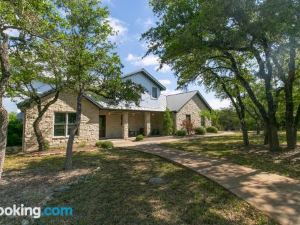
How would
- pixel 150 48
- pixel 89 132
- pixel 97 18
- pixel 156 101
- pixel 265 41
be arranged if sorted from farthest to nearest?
Answer: pixel 156 101, pixel 89 132, pixel 150 48, pixel 265 41, pixel 97 18

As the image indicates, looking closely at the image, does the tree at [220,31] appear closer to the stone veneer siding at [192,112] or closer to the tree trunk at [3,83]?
the tree trunk at [3,83]

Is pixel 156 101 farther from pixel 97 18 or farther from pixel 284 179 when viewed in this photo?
pixel 284 179

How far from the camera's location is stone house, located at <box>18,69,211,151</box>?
16.8 metres

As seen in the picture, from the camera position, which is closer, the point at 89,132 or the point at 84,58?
the point at 84,58

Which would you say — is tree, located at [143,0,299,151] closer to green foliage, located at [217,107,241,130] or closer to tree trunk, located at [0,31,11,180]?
tree trunk, located at [0,31,11,180]

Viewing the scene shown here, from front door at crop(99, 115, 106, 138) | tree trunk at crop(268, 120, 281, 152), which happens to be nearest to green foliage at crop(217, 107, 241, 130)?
front door at crop(99, 115, 106, 138)

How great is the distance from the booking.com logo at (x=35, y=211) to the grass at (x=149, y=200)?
191 mm

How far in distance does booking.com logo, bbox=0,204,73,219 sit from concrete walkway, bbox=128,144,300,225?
431 centimetres

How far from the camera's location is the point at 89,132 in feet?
62.6

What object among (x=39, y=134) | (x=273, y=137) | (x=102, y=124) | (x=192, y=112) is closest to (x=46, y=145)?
(x=39, y=134)

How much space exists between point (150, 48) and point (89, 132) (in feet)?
30.7

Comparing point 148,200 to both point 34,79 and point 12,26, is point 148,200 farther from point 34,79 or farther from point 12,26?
point 34,79

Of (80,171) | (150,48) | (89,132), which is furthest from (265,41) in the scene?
(89,132)

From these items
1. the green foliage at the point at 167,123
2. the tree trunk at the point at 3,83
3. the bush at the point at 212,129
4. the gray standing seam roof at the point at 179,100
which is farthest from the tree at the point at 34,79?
the bush at the point at 212,129
